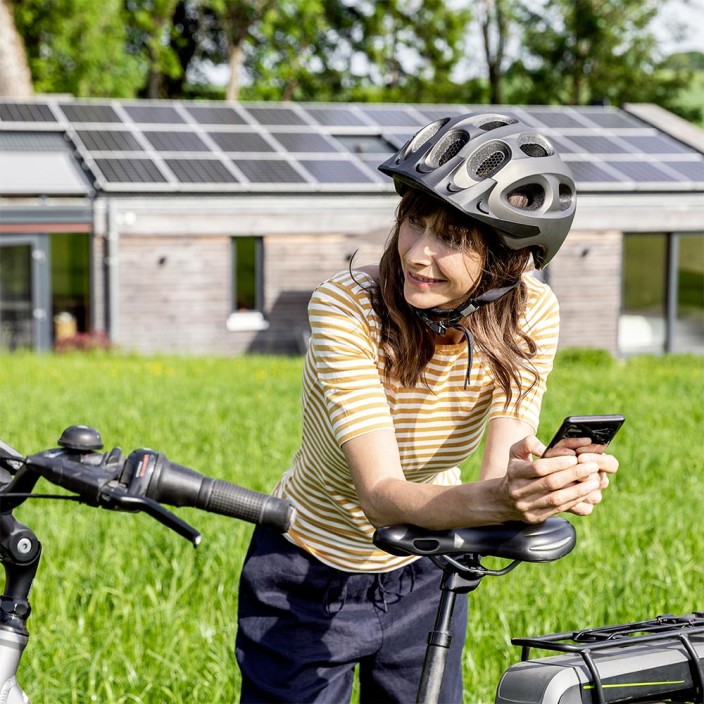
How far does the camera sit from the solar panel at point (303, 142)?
2353 centimetres

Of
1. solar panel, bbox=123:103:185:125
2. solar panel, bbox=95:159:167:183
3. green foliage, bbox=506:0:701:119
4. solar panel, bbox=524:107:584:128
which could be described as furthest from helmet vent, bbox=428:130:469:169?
green foliage, bbox=506:0:701:119

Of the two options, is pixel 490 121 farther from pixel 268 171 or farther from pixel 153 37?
pixel 153 37

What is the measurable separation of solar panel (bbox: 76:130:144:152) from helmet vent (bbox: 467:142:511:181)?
20.5 metres

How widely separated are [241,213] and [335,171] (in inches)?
83.3

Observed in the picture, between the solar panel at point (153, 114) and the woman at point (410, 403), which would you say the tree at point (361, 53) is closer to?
the solar panel at point (153, 114)

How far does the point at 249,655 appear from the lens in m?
2.51

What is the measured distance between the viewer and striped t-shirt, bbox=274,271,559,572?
2123 millimetres

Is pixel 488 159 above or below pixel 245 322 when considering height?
above

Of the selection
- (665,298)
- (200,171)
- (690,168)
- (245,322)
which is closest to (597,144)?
(690,168)

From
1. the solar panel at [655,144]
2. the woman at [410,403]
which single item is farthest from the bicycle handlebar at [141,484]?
the solar panel at [655,144]

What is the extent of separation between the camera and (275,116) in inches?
973

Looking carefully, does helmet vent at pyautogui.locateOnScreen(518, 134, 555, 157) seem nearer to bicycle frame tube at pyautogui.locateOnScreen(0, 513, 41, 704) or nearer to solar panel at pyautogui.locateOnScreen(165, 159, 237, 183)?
bicycle frame tube at pyautogui.locateOnScreen(0, 513, 41, 704)

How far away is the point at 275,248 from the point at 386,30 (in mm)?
21046

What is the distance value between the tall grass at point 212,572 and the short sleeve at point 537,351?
1983 mm
